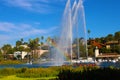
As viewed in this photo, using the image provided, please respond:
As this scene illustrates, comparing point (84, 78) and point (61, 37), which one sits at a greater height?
point (61, 37)

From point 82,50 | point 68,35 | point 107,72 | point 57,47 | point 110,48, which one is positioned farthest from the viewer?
point 110,48

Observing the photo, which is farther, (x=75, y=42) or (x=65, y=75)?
(x=75, y=42)

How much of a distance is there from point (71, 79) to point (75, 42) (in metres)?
44.0

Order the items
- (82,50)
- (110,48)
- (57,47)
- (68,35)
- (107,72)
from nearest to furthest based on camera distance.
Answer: (107,72), (68,35), (57,47), (82,50), (110,48)

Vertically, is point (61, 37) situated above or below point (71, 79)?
above

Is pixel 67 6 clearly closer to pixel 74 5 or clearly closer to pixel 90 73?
pixel 74 5

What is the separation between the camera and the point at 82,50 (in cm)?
7281

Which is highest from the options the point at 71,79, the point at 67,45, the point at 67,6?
the point at 67,6

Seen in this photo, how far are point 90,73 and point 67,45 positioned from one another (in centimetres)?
4334

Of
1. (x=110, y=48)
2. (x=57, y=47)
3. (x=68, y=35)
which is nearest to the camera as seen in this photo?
(x=68, y=35)

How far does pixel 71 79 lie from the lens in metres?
19.3

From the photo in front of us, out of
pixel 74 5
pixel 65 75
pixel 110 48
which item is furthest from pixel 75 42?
pixel 110 48

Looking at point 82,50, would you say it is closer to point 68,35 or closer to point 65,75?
point 68,35

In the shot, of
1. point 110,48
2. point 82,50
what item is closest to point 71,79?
point 82,50
